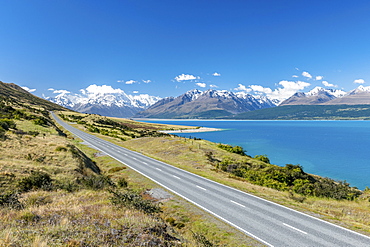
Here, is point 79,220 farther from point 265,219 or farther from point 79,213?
point 265,219

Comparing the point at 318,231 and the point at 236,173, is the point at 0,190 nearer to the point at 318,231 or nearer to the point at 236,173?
the point at 318,231

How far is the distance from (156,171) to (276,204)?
1801cm

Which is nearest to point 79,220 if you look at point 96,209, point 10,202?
point 96,209

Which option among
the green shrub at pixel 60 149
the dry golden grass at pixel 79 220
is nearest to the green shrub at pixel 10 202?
the dry golden grass at pixel 79 220

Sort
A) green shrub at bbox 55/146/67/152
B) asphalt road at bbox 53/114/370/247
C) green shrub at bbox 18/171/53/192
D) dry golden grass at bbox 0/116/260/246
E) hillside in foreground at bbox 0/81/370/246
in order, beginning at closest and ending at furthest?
dry golden grass at bbox 0/116/260/246 → hillside in foreground at bbox 0/81/370/246 → asphalt road at bbox 53/114/370/247 → green shrub at bbox 18/171/53/192 → green shrub at bbox 55/146/67/152

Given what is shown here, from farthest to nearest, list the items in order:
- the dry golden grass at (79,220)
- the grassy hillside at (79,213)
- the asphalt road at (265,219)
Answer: the asphalt road at (265,219), the grassy hillside at (79,213), the dry golden grass at (79,220)

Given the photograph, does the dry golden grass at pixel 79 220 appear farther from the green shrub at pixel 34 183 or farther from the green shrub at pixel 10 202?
the green shrub at pixel 34 183

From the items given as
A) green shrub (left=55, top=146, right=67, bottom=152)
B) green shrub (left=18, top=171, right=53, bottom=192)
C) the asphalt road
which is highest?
green shrub (left=55, top=146, right=67, bottom=152)

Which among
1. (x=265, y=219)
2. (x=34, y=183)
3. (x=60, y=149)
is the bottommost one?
(x=265, y=219)

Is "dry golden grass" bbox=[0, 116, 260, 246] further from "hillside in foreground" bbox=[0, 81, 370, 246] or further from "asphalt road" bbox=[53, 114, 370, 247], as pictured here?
"asphalt road" bbox=[53, 114, 370, 247]

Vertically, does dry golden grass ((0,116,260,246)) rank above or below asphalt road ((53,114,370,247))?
above

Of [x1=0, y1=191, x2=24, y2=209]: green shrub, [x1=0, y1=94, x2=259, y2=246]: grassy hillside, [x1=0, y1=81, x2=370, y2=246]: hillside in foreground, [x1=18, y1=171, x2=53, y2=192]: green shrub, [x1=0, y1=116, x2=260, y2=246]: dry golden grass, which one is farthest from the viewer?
[x1=18, y1=171, x2=53, y2=192]: green shrub

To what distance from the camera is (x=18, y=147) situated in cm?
2408

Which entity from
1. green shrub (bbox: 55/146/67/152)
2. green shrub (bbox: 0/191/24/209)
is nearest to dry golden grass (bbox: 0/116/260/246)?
green shrub (bbox: 0/191/24/209)
